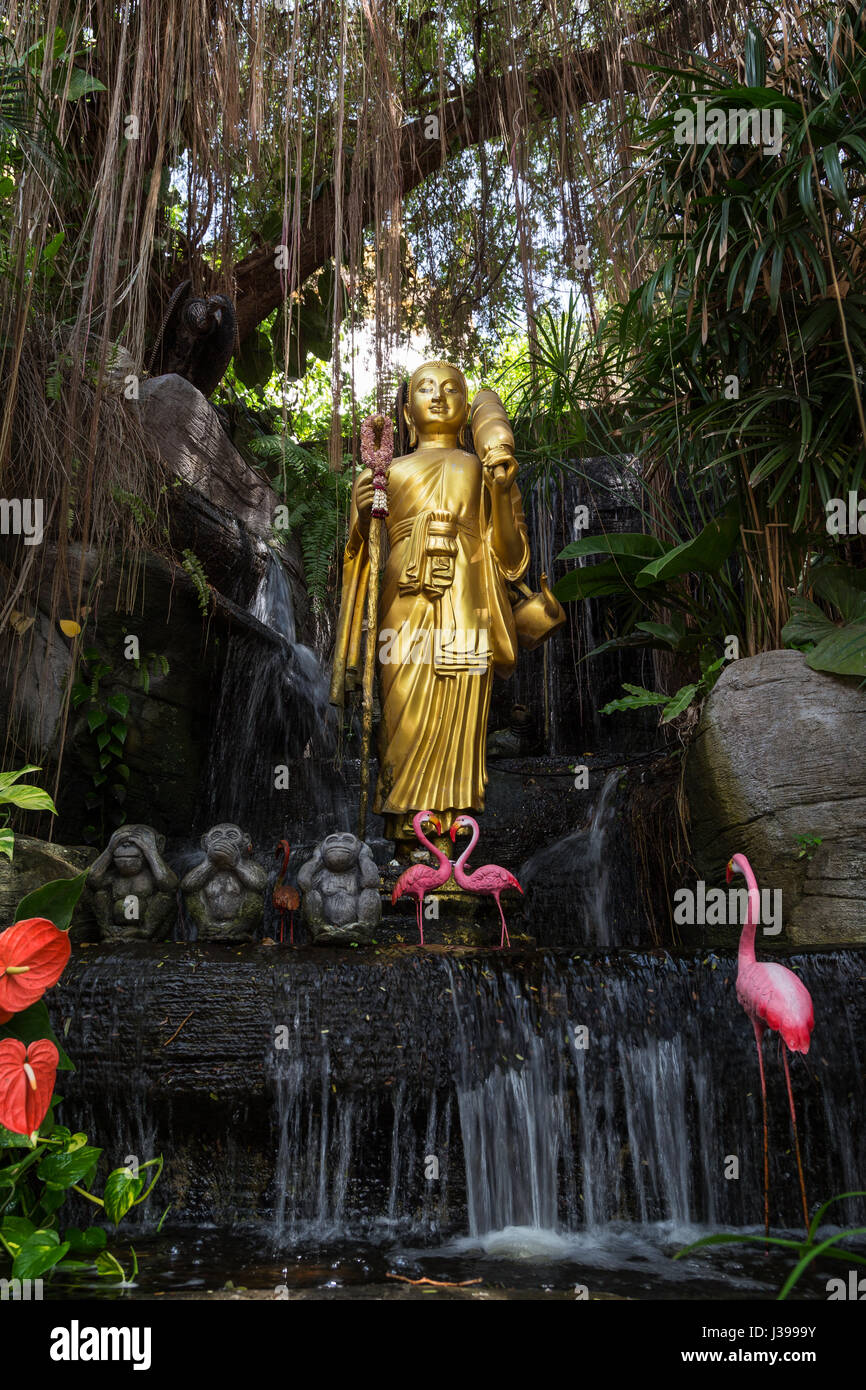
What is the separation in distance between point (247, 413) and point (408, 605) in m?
5.09

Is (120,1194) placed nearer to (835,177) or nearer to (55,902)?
(55,902)

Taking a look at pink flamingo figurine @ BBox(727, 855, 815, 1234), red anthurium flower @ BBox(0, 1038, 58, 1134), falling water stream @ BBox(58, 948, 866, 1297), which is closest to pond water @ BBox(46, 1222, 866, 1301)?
falling water stream @ BBox(58, 948, 866, 1297)

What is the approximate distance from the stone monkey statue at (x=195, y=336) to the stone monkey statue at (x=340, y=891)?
14.7 ft

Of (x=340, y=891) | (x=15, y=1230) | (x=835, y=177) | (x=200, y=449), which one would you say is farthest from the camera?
(x=200, y=449)

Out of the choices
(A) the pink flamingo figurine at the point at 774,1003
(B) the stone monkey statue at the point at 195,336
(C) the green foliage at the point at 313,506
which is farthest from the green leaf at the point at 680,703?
(B) the stone monkey statue at the point at 195,336

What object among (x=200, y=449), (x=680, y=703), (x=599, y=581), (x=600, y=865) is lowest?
(x=600, y=865)

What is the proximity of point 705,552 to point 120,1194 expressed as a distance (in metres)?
3.64

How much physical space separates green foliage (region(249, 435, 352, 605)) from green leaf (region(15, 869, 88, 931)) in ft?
15.7

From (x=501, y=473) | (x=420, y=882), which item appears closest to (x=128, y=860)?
(x=420, y=882)

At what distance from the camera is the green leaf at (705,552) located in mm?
4816

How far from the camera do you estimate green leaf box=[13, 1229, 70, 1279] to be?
1.95m

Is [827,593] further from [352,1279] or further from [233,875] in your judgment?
[352,1279]

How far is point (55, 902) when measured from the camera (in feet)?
7.11

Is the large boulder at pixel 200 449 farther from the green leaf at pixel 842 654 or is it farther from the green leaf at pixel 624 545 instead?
the green leaf at pixel 842 654
